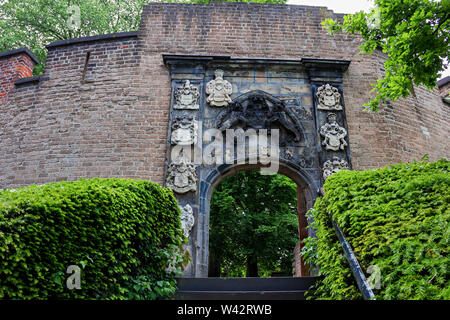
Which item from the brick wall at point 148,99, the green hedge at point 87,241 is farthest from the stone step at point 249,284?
the brick wall at point 148,99

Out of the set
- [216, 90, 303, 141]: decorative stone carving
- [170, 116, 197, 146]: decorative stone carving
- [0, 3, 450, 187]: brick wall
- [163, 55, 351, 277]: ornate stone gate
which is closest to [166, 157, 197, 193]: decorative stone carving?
[163, 55, 351, 277]: ornate stone gate

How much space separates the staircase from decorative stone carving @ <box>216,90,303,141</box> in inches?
154

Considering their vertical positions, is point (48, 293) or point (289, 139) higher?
point (289, 139)

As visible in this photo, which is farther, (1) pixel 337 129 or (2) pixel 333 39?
(2) pixel 333 39

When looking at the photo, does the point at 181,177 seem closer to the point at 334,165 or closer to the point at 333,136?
the point at 334,165

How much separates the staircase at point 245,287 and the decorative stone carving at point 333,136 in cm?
391

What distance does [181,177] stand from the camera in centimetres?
753

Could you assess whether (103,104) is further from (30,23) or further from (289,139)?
(30,23)

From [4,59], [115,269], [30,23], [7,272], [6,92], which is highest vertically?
[30,23]

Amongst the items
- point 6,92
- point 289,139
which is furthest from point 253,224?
point 6,92

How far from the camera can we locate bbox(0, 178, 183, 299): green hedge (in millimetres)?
2561

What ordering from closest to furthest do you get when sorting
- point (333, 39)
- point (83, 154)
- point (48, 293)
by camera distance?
point (48, 293)
point (83, 154)
point (333, 39)

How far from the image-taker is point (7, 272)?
2.39 meters
